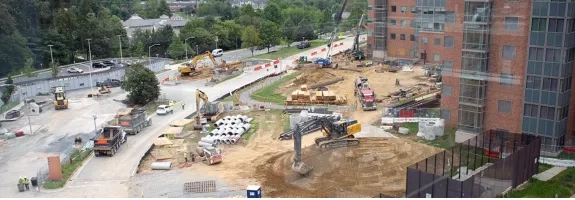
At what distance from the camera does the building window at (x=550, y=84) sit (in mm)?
11211

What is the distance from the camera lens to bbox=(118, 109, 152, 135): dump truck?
15.0 meters

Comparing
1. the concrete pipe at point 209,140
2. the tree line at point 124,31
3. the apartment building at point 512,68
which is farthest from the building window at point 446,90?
the tree line at point 124,31

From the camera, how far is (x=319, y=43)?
36.8 meters

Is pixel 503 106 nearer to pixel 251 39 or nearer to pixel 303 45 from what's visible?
pixel 251 39

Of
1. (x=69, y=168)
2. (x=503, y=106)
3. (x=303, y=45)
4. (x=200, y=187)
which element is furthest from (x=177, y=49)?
(x=503, y=106)

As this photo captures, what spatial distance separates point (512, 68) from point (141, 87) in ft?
40.1

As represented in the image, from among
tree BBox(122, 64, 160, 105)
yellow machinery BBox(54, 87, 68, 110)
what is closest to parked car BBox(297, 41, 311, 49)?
tree BBox(122, 64, 160, 105)

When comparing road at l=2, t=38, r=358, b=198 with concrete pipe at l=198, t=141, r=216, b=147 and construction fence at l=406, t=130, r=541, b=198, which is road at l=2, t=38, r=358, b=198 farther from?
construction fence at l=406, t=130, r=541, b=198

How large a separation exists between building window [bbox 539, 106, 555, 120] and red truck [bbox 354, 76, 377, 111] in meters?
5.84

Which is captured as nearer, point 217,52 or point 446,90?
point 446,90

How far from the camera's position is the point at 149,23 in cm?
3884

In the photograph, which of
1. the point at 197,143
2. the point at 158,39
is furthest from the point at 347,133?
the point at 158,39

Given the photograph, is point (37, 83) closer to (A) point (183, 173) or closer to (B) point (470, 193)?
(A) point (183, 173)

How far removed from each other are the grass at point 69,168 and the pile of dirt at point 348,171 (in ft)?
13.1
